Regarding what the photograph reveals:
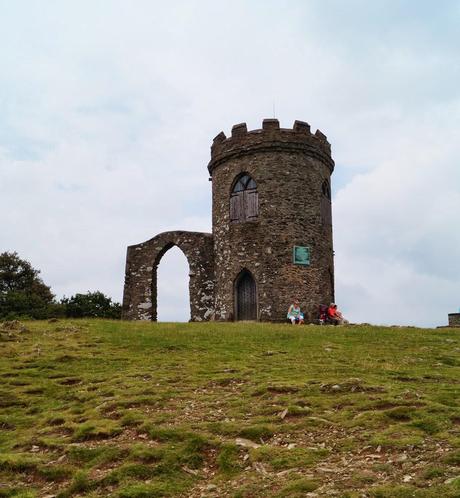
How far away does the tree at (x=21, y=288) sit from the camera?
41750 millimetres

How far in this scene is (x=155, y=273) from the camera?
30.7m

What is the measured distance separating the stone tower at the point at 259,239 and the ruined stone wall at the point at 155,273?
2.0 inches

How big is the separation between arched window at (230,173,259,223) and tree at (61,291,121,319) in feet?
65.3

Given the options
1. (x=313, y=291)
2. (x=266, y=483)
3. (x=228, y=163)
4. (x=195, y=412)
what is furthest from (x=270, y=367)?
(x=228, y=163)

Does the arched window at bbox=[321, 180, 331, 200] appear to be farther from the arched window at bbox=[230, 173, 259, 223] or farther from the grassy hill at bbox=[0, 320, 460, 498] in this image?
the grassy hill at bbox=[0, 320, 460, 498]

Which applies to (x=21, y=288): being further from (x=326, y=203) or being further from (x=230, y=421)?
(x=230, y=421)

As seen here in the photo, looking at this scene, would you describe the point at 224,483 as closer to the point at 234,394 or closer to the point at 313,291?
the point at 234,394

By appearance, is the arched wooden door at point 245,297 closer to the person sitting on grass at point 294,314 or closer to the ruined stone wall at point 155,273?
the ruined stone wall at point 155,273

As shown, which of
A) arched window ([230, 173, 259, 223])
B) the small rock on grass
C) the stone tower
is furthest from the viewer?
arched window ([230, 173, 259, 223])

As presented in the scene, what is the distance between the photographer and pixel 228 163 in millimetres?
29547

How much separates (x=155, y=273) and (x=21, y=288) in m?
20.8

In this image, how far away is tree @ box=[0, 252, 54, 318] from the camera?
41.8m

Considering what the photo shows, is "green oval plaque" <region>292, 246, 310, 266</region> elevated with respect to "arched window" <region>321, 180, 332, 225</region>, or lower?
lower

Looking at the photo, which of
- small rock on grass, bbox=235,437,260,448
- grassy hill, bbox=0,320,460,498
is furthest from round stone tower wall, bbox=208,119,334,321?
small rock on grass, bbox=235,437,260,448
